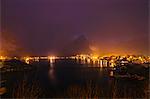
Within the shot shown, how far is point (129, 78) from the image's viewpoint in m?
43.5

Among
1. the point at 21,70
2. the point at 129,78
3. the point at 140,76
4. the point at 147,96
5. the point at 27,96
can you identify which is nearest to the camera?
the point at 27,96

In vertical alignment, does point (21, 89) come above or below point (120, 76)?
above

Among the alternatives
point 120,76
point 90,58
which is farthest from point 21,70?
point 90,58

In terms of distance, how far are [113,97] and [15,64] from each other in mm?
63044

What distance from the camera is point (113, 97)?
510 centimetres

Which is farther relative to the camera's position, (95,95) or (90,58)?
(90,58)

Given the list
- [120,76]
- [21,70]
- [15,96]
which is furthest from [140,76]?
[15,96]

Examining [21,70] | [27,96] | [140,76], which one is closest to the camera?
[27,96]

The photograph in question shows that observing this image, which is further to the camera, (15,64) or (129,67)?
(15,64)

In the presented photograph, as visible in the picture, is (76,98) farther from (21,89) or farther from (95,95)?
(21,89)

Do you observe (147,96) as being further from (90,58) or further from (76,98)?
(90,58)

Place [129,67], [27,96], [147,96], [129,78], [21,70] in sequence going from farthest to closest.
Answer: [21,70] < [129,67] < [129,78] < [147,96] < [27,96]

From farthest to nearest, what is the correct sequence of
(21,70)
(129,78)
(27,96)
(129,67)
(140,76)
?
(21,70), (129,67), (129,78), (140,76), (27,96)

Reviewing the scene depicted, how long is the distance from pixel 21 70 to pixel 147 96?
6074 cm
